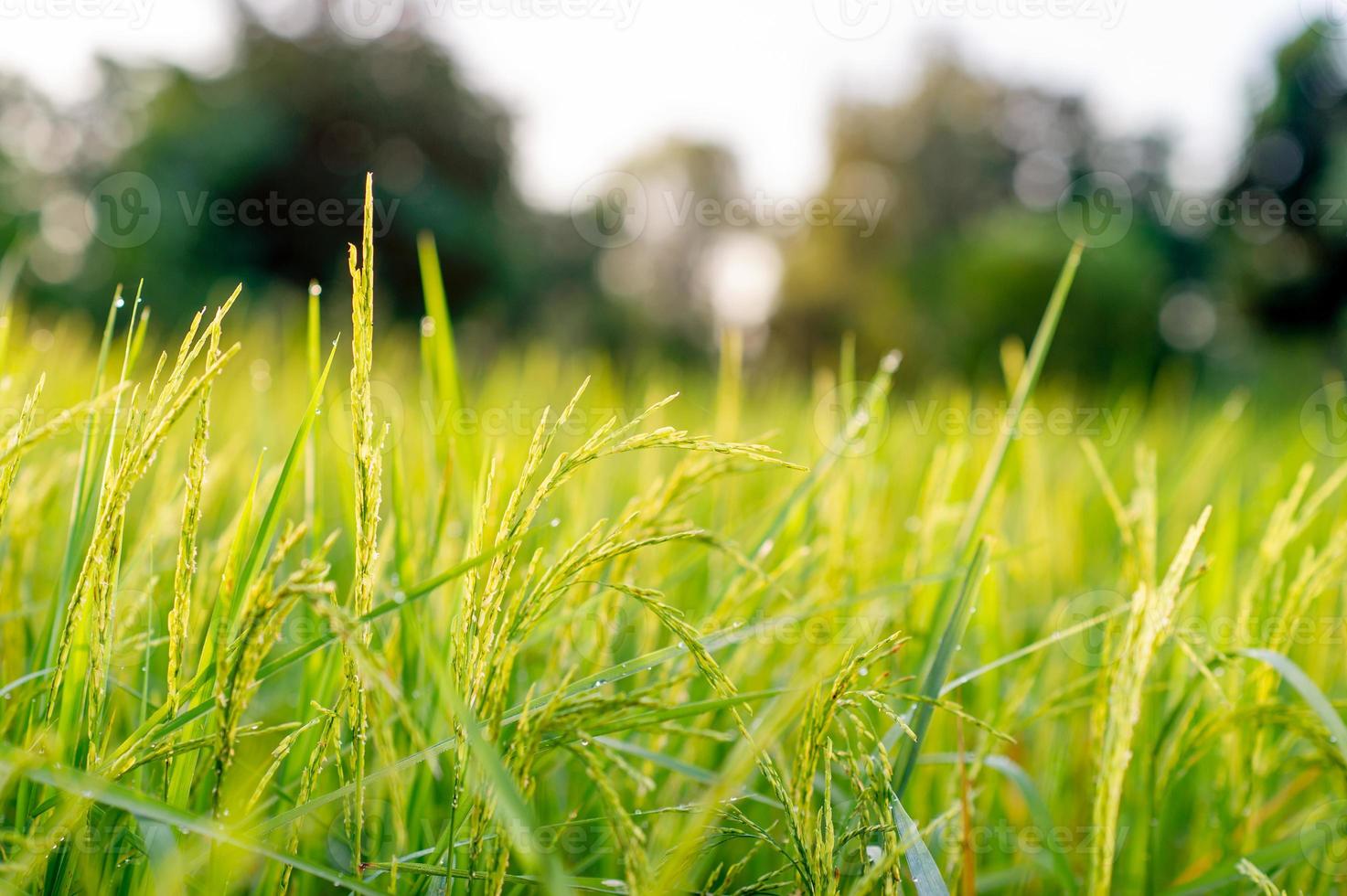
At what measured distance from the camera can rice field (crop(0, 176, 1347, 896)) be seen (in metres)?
0.49

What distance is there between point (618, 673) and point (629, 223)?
67.6ft

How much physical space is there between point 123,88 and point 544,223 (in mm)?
7802

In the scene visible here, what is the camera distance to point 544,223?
18016 millimetres

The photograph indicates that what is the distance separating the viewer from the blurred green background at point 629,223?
11.3 metres

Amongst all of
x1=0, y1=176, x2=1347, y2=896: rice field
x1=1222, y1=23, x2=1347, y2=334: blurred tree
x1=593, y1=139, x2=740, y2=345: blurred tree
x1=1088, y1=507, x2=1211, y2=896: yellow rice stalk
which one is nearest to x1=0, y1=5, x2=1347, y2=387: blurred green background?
x1=1222, y1=23, x2=1347, y2=334: blurred tree

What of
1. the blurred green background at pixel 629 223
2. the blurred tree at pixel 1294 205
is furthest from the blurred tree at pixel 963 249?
the blurred tree at pixel 1294 205

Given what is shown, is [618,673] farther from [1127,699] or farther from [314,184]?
[314,184]

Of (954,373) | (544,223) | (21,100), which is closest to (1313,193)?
(954,373)

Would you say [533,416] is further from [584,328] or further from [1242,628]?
[584,328]

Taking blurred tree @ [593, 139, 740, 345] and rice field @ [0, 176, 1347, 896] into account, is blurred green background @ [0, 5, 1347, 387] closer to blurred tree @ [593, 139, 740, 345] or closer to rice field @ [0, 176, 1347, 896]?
blurred tree @ [593, 139, 740, 345]

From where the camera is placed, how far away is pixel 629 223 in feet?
66.9

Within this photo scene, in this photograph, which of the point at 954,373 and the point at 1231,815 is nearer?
the point at 1231,815

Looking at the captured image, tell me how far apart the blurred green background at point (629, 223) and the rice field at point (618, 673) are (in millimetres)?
6722

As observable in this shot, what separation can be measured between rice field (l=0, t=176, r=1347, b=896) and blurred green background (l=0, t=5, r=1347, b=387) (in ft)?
22.1
